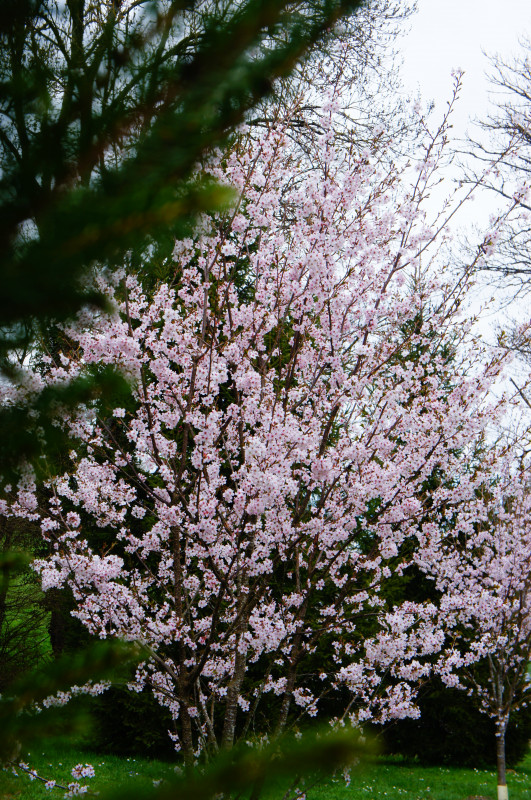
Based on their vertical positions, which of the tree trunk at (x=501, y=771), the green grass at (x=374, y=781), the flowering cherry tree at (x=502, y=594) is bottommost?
the green grass at (x=374, y=781)

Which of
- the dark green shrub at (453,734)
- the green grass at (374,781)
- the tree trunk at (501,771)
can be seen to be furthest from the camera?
the dark green shrub at (453,734)

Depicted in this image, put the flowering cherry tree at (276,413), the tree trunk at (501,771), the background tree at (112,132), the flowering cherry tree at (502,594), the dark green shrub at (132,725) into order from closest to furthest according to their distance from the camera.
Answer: the background tree at (112,132)
the flowering cherry tree at (276,413)
the tree trunk at (501,771)
the flowering cherry tree at (502,594)
the dark green shrub at (132,725)

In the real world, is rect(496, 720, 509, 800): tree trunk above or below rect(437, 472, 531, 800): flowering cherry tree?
below

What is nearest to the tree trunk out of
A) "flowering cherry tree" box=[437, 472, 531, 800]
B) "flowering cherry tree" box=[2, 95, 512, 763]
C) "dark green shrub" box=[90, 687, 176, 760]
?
"flowering cherry tree" box=[437, 472, 531, 800]

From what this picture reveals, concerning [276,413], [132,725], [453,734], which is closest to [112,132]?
[276,413]

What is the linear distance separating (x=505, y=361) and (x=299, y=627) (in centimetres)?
268

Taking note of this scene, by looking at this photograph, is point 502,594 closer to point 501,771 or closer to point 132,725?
point 501,771

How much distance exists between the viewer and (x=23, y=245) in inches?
46.3

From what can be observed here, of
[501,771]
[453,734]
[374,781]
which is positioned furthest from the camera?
[453,734]

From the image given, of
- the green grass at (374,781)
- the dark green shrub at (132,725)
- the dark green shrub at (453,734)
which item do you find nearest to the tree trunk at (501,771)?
the green grass at (374,781)

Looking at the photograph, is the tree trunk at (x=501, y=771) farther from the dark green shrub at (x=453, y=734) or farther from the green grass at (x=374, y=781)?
the dark green shrub at (x=453, y=734)

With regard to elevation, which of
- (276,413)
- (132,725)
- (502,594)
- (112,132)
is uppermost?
(276,413)

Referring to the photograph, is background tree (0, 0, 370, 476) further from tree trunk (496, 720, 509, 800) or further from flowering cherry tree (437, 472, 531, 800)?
tree trunk (496, 720, 509, 800)

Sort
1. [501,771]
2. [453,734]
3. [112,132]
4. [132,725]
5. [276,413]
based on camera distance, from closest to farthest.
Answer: [112,132], [276,413], [501,771], [132,725], [453,734]
